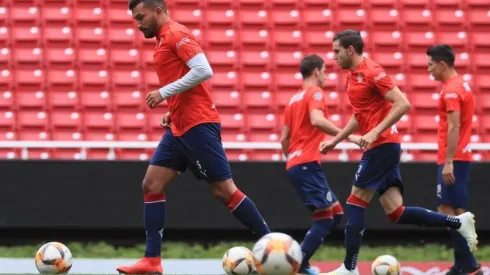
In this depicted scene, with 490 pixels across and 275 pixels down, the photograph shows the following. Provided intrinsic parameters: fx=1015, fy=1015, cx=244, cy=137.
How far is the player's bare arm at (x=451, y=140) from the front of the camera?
28.6 feet

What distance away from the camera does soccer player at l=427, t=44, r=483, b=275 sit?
8.80m

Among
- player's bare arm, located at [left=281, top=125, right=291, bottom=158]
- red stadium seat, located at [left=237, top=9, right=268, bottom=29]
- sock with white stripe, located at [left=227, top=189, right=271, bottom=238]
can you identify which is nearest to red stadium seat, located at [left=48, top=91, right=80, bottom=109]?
red stadium seat, located at [left=237, top=9, right=268, bottom=29]

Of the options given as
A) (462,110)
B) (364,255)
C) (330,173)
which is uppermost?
(462,110)

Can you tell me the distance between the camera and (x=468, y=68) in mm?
13617

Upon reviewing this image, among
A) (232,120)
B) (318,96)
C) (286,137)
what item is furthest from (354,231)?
(232,120)

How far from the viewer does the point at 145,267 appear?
7.15 meters

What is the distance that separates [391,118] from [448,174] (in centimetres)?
163

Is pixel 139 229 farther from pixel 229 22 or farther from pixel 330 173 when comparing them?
pixel 229 22

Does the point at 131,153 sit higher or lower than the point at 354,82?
lower

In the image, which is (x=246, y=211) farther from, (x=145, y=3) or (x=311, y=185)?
(x=311, y=185)

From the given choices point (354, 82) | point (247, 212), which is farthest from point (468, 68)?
point (247, 212)

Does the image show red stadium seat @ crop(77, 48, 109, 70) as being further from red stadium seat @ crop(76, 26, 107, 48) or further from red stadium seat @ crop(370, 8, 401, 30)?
red stadium seat @ crop(370, 8, 401, 30)

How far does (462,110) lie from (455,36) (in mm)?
5128

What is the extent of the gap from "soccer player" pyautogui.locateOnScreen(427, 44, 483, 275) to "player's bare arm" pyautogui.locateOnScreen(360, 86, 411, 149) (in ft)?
4.48
